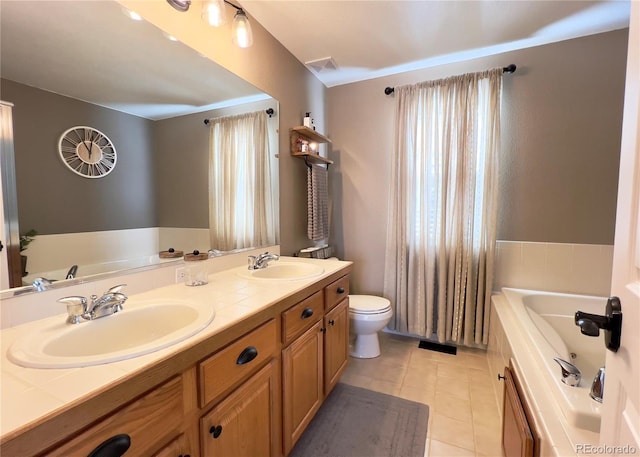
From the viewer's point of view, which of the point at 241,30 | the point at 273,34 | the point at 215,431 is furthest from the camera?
the point at 273,34

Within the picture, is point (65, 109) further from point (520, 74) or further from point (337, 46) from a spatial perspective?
point (520, 74)

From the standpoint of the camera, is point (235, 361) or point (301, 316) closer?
point (235, 361)

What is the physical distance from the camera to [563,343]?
161cm

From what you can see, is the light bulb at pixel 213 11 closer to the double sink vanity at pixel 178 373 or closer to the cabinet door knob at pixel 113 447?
the double sink vanity at pixel 178 373

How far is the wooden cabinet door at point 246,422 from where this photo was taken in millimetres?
846

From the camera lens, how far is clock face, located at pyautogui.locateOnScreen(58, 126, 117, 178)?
0.97 m

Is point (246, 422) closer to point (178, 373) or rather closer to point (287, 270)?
point (178, 373)

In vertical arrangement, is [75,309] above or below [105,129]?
below

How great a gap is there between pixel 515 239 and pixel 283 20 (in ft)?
7.47

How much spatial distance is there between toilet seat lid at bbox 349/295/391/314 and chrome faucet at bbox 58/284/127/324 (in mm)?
1586

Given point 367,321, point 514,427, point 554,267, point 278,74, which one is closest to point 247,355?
point 514,427

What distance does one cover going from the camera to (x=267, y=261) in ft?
5.74

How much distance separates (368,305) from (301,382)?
1.02 m

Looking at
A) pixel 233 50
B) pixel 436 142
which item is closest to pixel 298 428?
pixel 233 50
